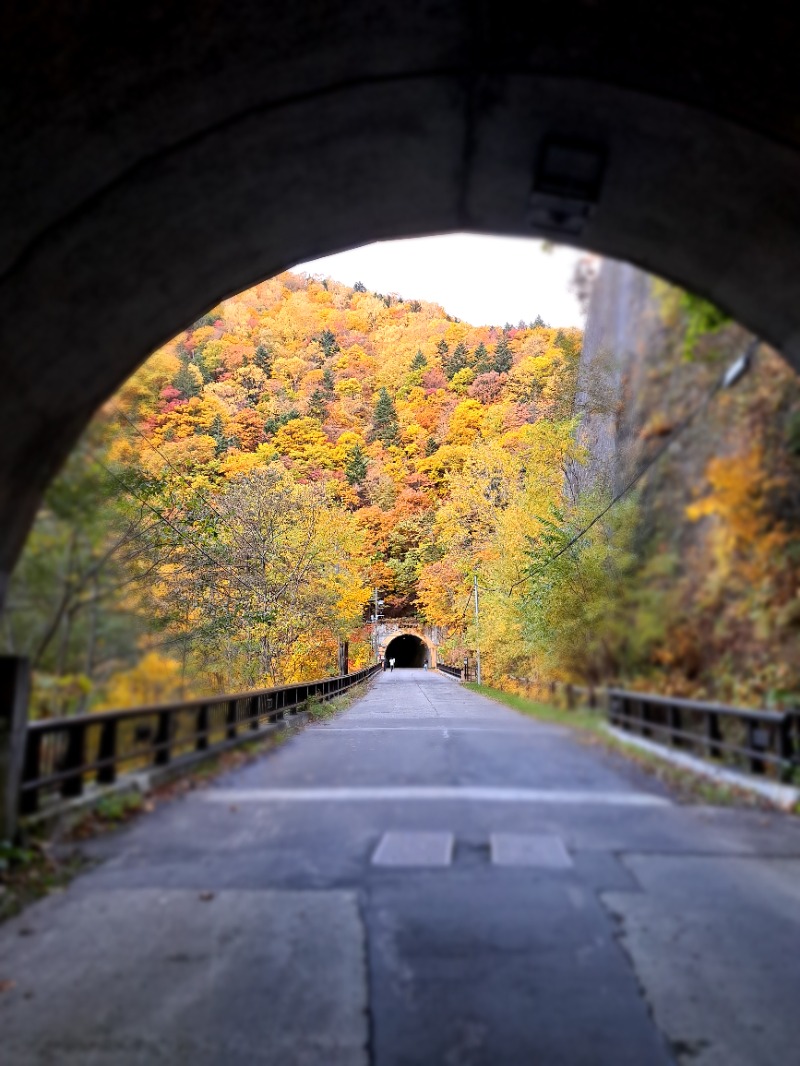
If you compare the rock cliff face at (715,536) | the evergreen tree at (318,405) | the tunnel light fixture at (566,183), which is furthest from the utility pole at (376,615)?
the tunnel light fixture at (566,183)

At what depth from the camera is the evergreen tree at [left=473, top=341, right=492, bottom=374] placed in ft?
13.0

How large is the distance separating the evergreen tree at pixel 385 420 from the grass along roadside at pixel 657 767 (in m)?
1.60

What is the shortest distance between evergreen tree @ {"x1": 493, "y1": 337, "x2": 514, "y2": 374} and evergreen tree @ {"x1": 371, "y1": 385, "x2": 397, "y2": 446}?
21.5 inches

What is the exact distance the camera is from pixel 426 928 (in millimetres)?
2332

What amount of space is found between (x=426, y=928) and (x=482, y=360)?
2.61m

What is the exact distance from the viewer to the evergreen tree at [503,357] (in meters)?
3.88

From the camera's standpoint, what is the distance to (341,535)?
4137mm

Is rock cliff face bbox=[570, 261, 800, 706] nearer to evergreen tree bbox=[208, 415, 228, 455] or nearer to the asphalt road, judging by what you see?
the asphalt road

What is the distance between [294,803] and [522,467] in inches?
66.7

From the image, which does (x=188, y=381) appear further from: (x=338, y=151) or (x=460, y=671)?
Result: (x=460, y=671)

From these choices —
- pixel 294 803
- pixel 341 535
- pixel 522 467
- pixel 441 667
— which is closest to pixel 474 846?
pixel 294 803

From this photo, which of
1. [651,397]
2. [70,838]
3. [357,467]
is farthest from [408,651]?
[70,838]

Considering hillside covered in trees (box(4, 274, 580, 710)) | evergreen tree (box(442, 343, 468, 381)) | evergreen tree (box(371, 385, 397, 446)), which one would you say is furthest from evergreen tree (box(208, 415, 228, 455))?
evergreen tree (box(442, 343, 468, 381))

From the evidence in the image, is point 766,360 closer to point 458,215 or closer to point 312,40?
point 458,215
